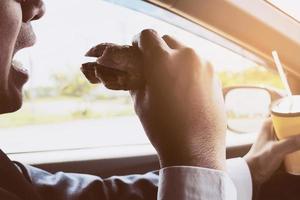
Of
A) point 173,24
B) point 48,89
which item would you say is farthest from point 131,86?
point 48,89

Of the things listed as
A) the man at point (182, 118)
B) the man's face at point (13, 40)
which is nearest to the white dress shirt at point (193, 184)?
the man at point (182, 118)

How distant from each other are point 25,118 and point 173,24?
109 centimetres

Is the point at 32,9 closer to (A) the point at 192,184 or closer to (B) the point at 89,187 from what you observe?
(B) the point at 89,187

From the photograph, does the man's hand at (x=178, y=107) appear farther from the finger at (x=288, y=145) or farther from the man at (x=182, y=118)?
the finger at (x=288, y=145)

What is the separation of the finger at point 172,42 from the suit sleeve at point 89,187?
0.61 m

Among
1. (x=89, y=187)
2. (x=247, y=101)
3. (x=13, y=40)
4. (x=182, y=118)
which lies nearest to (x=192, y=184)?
(x=182, y=118)

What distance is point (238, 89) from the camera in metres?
1.77

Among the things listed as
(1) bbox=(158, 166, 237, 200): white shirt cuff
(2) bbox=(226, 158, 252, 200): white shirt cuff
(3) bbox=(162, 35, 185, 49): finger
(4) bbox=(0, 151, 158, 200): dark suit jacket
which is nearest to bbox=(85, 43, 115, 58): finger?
(3) bbox=(162, 35, 185, 49): finger

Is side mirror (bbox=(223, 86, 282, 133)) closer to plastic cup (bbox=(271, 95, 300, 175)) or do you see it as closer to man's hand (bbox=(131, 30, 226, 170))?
plastic cup (bbox=(271, 95, 300, 175))

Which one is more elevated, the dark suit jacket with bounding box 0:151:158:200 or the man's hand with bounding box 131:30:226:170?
the man's hand with bounding box 131:30:226:170

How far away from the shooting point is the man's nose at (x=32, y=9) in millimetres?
1308

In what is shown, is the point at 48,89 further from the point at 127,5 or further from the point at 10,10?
the point at 10,10

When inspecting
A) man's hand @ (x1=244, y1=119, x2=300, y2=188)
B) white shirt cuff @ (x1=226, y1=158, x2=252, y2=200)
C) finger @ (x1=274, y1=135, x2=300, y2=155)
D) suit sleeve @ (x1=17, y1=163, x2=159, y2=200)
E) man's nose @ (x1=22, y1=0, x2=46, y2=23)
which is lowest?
suit sleeve @ (x1=17, y1=163, x2=159, y2=200)

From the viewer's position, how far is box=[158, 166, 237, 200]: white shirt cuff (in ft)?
3.22
